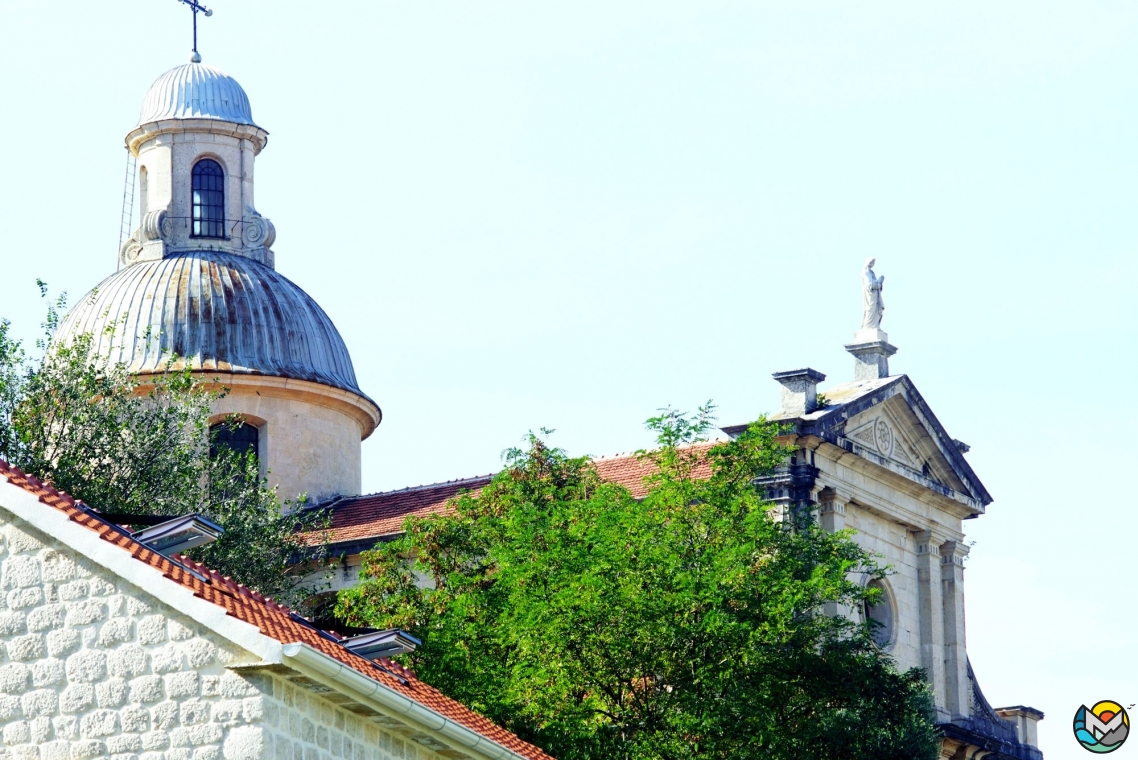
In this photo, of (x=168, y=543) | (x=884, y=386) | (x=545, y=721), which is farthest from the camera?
(x=884, y=386)

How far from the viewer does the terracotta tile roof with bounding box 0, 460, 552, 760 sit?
16.0m

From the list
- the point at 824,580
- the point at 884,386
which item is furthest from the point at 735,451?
the point at 884,386

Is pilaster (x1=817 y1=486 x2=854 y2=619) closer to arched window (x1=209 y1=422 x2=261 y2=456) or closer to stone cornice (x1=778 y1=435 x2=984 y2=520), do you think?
stone cornice (x1=778 y1=435 x2=984 y2=520)

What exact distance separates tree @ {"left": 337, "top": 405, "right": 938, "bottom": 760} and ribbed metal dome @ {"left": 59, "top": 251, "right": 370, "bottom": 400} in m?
13.5

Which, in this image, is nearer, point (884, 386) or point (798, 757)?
point (798, 757)

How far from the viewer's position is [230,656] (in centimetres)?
1559

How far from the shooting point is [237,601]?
1677 cm

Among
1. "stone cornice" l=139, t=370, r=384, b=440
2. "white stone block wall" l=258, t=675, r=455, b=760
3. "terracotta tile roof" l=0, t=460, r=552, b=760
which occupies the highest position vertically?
"stone cornice" l=139, t=370, r=384, b=440

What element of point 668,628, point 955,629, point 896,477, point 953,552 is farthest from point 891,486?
point 668,628

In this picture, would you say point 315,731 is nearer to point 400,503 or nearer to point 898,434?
point 400,503

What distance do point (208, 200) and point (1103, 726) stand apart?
98.5 feet

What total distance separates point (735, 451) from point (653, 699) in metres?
4.94

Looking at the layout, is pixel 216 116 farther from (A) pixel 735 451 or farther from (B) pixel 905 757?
(B) pixel 905 757

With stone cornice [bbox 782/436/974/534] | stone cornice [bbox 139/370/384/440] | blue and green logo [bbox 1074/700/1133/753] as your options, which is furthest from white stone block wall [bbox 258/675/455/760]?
stone cornice [bbox 139/370/384/440]
